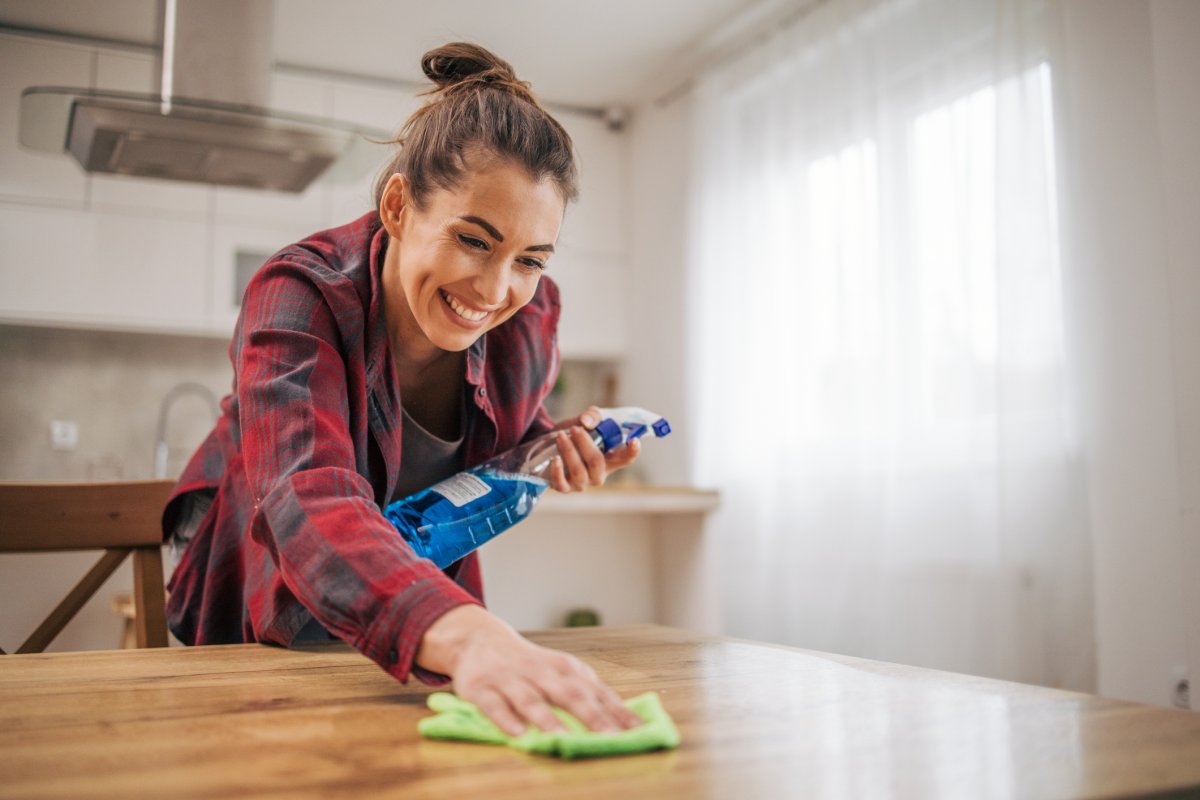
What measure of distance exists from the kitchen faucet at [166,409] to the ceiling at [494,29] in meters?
1.20

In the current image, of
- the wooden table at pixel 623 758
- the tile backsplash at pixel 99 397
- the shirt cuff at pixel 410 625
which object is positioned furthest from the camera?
the tile backsplash at pixel 99 397

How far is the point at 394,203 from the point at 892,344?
2.01m

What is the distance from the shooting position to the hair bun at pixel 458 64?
43.4 inches

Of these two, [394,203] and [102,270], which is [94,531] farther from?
[102,270]

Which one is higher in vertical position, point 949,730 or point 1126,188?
point 1126,188

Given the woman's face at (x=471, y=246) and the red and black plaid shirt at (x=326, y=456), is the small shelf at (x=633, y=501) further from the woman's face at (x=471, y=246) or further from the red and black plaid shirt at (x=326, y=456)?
the woman's face at (x=471, y=246)

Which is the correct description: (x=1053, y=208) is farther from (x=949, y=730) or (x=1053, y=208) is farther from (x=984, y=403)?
(x=949, y=730)

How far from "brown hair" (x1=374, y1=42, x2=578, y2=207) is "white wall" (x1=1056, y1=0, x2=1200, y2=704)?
1414mm

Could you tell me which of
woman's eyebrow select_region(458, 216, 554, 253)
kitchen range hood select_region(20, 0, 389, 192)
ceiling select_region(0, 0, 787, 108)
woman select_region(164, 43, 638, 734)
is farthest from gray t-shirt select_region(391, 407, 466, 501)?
ceiling select_region(0, 0, 787, 108)

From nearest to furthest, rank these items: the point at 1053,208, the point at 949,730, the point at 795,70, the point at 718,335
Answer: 1. the point at 949,730
2. the point at 1053,208
3. the point at 795,70
4. the point at 718,335

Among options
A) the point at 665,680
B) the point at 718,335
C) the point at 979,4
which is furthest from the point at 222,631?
the point at 718,335

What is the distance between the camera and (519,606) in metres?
3.02

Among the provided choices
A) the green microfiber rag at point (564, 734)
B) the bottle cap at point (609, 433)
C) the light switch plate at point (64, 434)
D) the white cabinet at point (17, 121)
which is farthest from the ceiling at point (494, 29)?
the green microfiber rag at point (564, 734)

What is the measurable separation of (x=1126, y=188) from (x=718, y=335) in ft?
5.23
